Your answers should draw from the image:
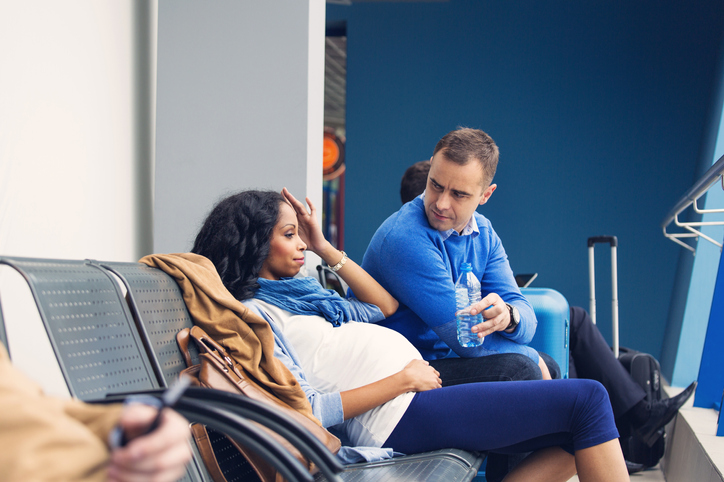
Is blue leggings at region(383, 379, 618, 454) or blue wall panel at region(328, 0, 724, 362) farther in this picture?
blue wall panel at region(328, 0, 724, 362)

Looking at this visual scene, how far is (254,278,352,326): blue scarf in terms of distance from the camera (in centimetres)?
180

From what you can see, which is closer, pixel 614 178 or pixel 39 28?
pixel 39 28

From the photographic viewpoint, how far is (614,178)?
5.39 meters

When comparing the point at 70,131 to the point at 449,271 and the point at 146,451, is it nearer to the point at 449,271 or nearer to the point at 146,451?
the point at 449,271

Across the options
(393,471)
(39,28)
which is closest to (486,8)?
(39,28)

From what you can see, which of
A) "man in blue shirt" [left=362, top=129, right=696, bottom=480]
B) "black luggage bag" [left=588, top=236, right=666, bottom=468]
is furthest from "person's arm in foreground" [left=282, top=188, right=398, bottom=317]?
"black luggage bag" [left=588, top=236, right=666, bottom=468]

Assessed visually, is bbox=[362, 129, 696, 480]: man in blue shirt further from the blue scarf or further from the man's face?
the blue scarf

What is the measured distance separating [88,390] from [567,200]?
16.5ft

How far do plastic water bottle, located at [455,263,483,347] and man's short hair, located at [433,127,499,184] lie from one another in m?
0.35

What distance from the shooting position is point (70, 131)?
6.68 feet

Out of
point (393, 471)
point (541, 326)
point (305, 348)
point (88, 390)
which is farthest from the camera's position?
point (541, 326)

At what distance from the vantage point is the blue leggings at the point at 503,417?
1.65 meters

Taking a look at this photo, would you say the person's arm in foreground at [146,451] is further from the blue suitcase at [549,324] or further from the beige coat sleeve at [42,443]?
the blue suitcase at [549,324]

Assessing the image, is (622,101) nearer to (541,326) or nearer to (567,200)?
(567,200)
